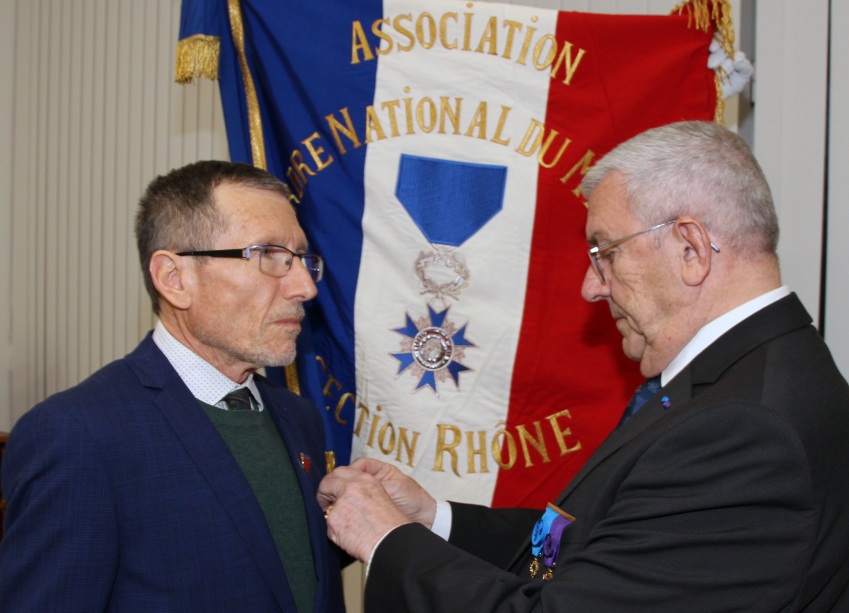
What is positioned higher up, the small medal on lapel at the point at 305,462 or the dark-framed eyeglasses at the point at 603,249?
the dark-framed eyeglasses at the point at 603,249

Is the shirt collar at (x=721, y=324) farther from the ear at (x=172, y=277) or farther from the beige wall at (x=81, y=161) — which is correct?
the beige wall at (x=81, y=161)

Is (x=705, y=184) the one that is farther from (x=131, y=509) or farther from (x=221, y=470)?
(x=131, y=509)

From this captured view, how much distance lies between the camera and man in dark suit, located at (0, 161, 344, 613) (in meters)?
1.15

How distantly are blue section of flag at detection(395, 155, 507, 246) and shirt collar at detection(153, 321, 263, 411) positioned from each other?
814mm

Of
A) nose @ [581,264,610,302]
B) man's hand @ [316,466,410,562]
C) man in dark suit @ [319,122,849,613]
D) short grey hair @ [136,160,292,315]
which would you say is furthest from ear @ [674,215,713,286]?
short grey hair @ [136,160,292,315]

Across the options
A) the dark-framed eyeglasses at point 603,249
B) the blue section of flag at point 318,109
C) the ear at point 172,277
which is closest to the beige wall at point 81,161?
the blue section of flag at point 318,109

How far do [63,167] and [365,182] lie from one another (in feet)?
7.82

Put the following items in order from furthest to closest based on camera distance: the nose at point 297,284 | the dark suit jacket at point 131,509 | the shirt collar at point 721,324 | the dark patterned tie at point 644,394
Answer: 1. the nose at point 297,284
2. the dark patterned tie at point 644,394
3. the shirt collar at point 721,324
4. the dark suit jacket at point 131,509

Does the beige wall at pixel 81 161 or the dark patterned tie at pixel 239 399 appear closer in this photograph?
the dark patterned tie at pixel 239 399

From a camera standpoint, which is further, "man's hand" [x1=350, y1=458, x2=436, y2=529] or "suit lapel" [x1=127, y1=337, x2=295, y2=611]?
"man's hand" [x1=350, y1=458, x2=436, y2=529]

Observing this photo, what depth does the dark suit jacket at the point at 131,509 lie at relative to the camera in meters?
→ 1.13

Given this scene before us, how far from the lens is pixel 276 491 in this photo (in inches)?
59.1

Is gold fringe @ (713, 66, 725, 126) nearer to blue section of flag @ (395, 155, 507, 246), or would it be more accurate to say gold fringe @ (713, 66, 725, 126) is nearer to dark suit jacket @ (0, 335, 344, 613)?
blue section of flag @ (395, 155, 507, 246)

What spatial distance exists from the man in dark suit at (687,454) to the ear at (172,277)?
55 centimetres
